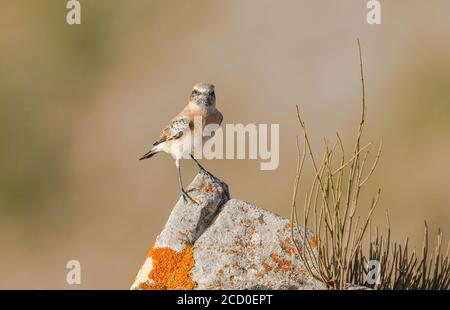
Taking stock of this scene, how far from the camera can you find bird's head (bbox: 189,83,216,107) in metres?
11.8

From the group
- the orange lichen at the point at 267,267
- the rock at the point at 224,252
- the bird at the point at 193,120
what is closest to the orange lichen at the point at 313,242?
the rock at the point at 224,252

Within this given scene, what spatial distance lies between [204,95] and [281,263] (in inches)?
113

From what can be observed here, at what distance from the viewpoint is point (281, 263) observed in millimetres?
9734

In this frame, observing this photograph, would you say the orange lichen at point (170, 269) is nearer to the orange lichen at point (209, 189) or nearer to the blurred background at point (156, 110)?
the orange lichen at point (209, 189)

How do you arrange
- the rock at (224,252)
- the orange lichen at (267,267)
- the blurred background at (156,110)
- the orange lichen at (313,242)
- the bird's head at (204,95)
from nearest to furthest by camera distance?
the rock at (224,252)
the orange lichen at (267,267)
the orange lichen at (313,242)
the bird's head at (204,95)
the blurred background at (156,110)

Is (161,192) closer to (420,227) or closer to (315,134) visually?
(315,134)

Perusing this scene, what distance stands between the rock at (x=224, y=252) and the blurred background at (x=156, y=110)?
57.6 feet

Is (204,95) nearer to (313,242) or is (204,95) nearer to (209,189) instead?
(209,189)

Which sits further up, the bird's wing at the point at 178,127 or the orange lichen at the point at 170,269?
the bird's wing at the point at 178,127

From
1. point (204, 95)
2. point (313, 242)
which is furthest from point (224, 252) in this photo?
point (204, 95)

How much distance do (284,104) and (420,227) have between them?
922cm

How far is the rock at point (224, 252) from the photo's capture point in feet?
31.2

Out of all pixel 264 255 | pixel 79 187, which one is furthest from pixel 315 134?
pixel 264 255
